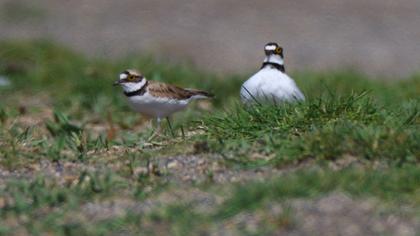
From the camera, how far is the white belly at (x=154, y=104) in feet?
29.7

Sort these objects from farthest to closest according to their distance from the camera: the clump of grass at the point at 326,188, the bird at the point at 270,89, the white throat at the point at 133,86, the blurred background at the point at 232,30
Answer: the blurred background at the point at 232,30 → the white throat at the point at 133,86 → the bird at the point at 270,89 → the clump of grass at the point at 326,188

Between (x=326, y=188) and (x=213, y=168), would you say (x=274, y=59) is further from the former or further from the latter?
(x=326, y=188)

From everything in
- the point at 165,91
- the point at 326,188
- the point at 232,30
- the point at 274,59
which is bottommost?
the point at 326,188

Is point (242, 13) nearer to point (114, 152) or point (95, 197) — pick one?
point (114, 152)

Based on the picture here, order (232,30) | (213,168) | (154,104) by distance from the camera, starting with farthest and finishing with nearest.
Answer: (232,30)
(154,104)
(213,168)

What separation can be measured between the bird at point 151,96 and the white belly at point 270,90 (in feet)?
2.19

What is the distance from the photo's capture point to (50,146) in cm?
804

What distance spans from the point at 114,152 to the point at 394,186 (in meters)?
2.49

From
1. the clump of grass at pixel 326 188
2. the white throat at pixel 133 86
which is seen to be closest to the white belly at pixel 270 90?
the white throat at pixel 133 86

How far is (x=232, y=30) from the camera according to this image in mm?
17344

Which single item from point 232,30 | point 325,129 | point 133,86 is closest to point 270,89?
point 133,86

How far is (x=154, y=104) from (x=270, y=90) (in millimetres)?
984

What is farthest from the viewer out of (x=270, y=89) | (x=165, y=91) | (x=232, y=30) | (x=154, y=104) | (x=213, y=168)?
(x=232, y=30)

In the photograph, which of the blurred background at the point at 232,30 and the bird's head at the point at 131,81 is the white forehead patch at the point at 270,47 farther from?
the blurred background at the point at 232,30
